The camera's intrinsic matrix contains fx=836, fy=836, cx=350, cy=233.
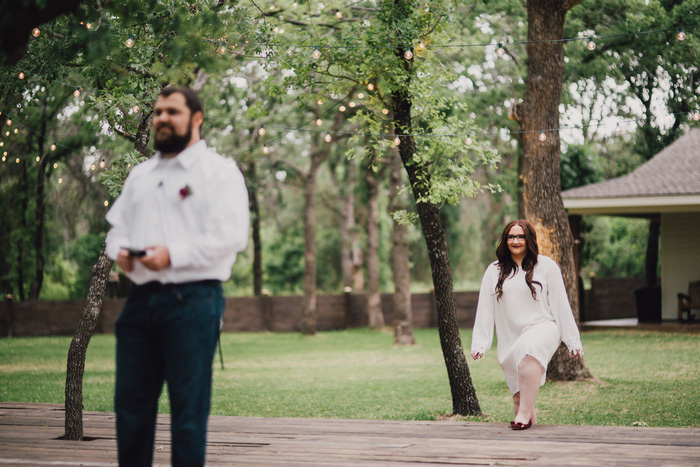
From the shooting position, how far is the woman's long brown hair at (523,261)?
6871 millimetres

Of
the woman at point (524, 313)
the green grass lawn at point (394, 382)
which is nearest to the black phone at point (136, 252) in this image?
the woman at point (524, 313)

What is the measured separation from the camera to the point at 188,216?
141 inches

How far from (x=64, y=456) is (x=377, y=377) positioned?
944 centimetres

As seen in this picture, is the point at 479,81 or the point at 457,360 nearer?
the point at 457,360

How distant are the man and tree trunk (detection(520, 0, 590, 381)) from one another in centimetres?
906

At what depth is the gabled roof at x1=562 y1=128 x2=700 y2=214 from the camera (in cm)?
2008

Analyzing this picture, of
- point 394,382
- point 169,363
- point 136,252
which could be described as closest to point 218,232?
point 136,252

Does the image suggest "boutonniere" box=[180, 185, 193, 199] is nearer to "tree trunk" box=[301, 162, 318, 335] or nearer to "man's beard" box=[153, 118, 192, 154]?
"man's beard" box=[153, 118, 192, 154]

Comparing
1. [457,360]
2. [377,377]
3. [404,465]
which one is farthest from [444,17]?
[377,377]

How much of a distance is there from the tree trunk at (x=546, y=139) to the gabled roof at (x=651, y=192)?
8.95m

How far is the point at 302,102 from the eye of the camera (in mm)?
10297

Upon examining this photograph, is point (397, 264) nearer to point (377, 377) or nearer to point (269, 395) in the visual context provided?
point (377, 377)

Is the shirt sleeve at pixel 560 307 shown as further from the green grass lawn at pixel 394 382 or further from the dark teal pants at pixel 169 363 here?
the dark teal pants at pixel 169 363

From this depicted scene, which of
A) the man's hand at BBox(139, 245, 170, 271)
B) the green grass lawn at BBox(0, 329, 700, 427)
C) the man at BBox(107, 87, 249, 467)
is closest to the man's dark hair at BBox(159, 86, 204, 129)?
the man at BBox(107, 87, 249, 467)
